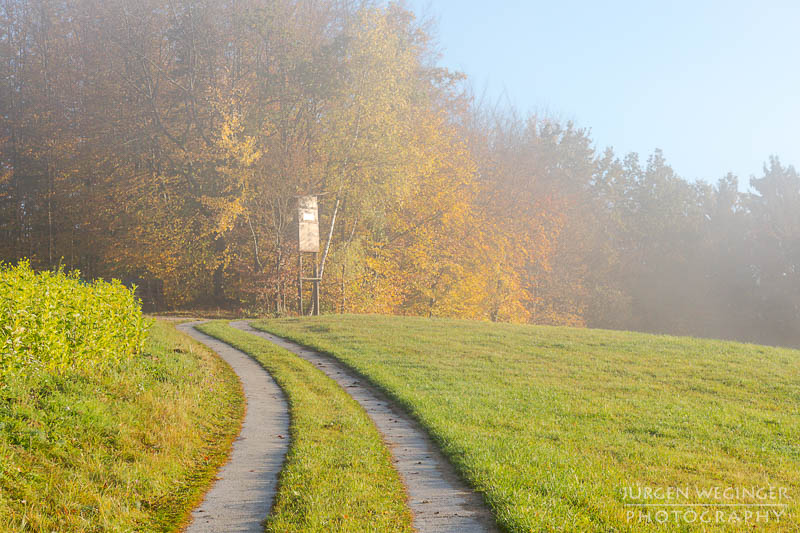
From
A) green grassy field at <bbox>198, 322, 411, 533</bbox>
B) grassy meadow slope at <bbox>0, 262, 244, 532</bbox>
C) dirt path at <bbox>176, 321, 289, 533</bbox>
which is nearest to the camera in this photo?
green grassy field at <bbox>198, 322, 411, 533</bbox>

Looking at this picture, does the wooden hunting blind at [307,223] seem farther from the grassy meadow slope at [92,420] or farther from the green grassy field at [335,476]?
the green grassy field at [335,476]

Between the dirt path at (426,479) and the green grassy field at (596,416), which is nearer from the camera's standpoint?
the dirt path at (426,479)

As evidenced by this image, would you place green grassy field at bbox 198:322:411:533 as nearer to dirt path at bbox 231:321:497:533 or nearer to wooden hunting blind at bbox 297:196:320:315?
dirt path at bbox 231:321:497:533

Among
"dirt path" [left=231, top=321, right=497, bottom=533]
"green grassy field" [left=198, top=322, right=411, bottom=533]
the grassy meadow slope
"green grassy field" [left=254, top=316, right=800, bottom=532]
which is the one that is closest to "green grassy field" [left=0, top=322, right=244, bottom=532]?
the grassy meadow slope

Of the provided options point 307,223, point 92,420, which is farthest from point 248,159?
point 92,420

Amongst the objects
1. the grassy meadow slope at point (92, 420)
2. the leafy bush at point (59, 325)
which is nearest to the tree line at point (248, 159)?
the leafy bush at point (59, 325)

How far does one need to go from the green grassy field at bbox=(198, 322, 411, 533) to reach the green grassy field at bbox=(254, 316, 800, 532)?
0.93 m

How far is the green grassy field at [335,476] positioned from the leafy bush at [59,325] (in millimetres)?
3254

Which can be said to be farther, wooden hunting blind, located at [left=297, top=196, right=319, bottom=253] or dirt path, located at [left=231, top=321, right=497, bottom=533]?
wooden hunting blind, located at [left=297, top=196, right=319, bottom=253]

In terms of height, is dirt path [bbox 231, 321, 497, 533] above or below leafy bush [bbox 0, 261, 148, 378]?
below

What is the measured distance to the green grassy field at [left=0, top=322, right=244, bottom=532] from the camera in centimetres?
539

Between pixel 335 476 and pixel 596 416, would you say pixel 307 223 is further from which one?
pixel 335 476

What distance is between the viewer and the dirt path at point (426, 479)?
5.21 meters

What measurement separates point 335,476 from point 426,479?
39.5 inches
